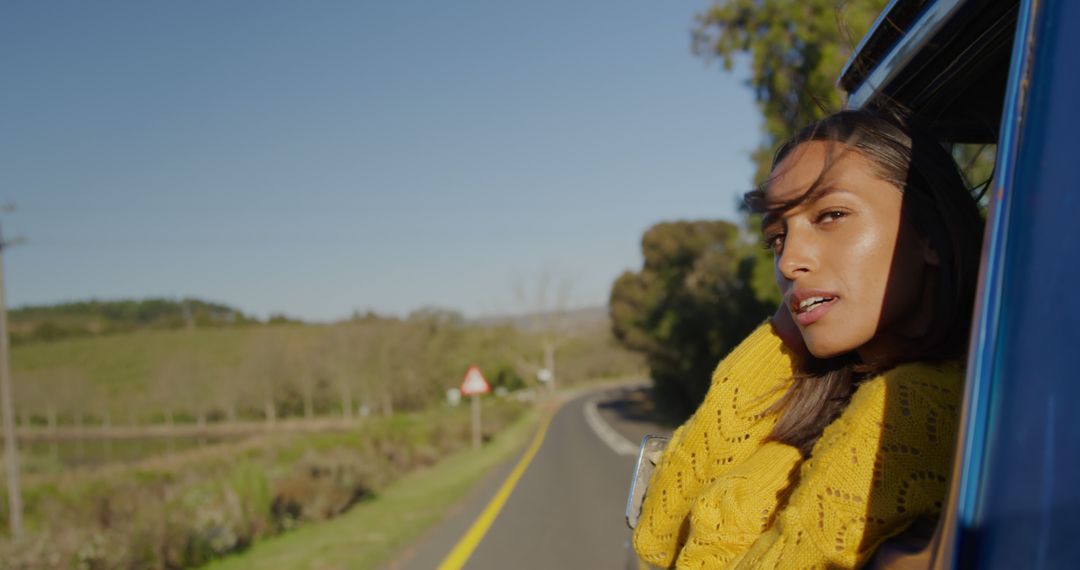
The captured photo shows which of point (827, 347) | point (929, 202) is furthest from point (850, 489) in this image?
point (929, 202)

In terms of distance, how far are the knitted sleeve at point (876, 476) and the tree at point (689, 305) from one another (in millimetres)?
18443

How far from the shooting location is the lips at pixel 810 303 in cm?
137

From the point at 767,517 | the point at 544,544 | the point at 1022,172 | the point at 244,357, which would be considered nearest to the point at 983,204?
the point at 767,517

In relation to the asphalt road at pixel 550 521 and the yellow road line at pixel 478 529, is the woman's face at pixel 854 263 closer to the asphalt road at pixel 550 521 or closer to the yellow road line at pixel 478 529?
the asphalt road at pixel 550 521

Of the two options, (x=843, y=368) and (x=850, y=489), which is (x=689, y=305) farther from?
(x=850, y=489)

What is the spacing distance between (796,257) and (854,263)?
11 cm

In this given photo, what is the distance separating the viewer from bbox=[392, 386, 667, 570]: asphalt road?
8078 mm

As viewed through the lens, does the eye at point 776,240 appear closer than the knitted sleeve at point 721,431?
Yes

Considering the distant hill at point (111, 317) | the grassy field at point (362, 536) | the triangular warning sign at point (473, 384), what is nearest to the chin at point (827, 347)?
the grassy field at point (362, 536)

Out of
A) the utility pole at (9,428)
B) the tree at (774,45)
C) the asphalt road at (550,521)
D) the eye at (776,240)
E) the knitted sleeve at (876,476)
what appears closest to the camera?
the knitted sleeve at (876,476)

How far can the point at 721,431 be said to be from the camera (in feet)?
5.69

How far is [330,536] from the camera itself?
31.2ft

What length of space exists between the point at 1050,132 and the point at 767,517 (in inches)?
35.0

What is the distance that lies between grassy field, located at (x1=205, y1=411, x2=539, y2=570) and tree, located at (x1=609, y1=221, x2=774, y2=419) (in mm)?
8307
